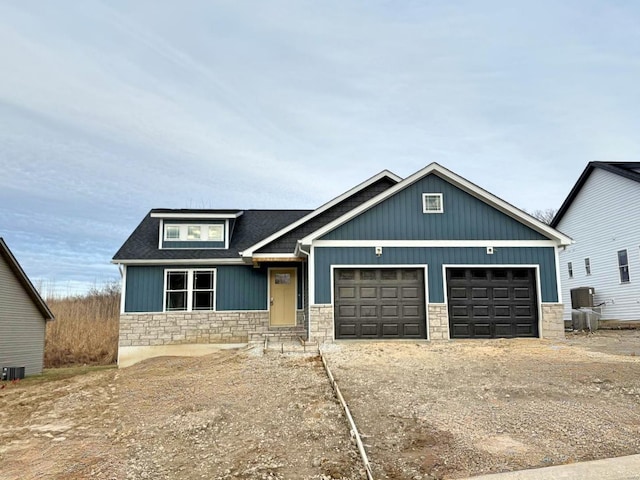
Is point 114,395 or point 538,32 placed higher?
point 538,32

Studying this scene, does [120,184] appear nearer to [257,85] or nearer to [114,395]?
[257,85]

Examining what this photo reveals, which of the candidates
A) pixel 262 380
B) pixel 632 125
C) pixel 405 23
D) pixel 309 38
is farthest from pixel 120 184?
pixel 632 125

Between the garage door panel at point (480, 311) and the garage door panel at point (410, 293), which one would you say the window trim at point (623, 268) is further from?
the garage door panel at point (410, 293)

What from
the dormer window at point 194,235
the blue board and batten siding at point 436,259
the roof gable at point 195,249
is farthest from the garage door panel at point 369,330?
the dormer window at point 194,235

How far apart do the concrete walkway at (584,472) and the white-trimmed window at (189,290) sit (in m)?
12.7

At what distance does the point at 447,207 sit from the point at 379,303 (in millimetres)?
3464

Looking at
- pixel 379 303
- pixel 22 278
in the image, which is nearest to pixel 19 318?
pixel 22 278

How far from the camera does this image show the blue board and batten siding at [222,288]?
612 inches

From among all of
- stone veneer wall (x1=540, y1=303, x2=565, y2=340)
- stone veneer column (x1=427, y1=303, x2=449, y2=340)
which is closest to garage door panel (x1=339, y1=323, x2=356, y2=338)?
stone veneer column (x1=427, y1=303, x2=449, y2=340)

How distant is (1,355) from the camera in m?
18.1

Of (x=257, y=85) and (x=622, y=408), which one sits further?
(x=257, y=85)

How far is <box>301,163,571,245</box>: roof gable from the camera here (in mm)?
13344

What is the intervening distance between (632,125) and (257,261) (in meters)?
17.5

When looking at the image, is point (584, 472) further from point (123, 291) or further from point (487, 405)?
point (123, 291)
